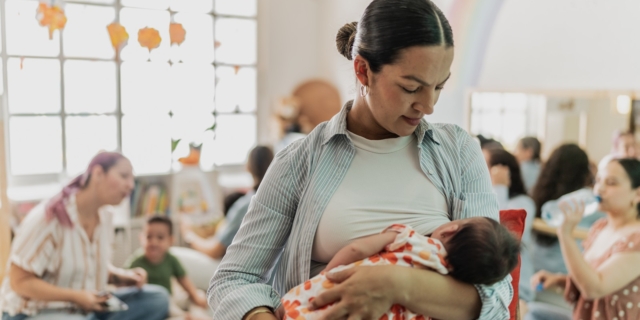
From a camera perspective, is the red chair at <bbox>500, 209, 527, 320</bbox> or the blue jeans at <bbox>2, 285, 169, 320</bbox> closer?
the red chair at <bbox>500, 209, 527, 320</bbox>

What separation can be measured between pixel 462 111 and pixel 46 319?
2.83 m

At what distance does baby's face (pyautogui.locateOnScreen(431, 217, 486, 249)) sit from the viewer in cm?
127

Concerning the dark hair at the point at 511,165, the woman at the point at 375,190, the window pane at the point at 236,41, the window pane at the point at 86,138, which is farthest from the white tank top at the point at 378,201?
the window pane at the point at 236,41

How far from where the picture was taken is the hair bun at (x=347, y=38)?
1406 millimetres

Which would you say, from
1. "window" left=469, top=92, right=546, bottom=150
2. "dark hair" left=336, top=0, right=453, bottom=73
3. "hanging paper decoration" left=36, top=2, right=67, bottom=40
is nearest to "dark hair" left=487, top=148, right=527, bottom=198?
"window" left=469, top=92, right=546, bottom=150

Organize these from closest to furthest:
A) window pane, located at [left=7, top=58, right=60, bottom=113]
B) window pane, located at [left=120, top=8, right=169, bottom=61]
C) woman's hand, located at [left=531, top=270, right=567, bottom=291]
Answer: woman's hand, located at [left=531, top=270, right=567, bottom=291] < window pane, located at [left=7, top=58, right=60, bottom=113] < window pane, located at [left=120, top=8, right=169, bottom=61]

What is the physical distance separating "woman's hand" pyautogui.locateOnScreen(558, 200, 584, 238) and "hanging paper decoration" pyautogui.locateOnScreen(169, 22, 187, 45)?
3.70m

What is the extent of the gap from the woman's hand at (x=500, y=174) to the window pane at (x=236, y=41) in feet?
10.7

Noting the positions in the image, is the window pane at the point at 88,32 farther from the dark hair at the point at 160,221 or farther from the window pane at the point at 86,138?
the dark hair at the point at 160,221

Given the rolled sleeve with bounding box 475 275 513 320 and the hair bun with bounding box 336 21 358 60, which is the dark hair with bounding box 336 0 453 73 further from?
the rolled sleeve with bounding box 475 275 513 320

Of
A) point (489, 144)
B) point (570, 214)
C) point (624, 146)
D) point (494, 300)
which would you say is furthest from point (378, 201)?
point (489, 144)

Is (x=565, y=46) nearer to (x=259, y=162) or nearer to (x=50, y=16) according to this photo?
(x=259, y=162)

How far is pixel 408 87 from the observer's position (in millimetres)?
1232

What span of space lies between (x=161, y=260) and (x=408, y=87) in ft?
9.40
